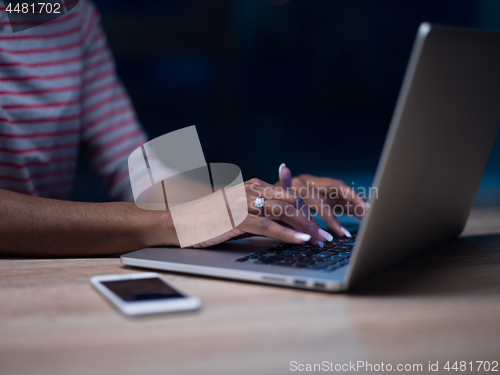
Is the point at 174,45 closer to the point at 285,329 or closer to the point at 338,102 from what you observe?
the point at 338,102

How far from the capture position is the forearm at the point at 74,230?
723 millimetres

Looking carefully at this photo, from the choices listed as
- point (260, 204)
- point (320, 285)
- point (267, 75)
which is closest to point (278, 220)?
point (260, 204)

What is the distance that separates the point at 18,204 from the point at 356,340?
597 mm

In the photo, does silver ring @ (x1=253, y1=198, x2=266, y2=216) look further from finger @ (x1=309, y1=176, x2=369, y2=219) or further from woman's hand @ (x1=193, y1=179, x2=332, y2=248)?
finger @ (x1=309, y1=176, x2=369, y2=219)

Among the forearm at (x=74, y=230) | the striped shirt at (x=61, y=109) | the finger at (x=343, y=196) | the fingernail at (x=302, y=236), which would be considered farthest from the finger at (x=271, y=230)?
the striped shirt at (x=61, y=109)

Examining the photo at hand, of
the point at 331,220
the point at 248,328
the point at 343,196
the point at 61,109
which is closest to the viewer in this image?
the point at 248,328

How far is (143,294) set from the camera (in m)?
0.47

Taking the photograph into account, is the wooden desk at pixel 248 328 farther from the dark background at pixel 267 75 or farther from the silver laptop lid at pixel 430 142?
the dark background at pixel 267 75

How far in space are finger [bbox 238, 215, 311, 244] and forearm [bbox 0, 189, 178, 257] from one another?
0.12 meters

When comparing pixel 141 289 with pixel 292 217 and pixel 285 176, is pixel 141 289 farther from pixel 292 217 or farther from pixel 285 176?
pixel 285 176

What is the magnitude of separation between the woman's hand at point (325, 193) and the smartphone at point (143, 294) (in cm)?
37

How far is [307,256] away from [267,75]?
12.1 ft

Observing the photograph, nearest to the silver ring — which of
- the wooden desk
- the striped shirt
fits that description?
the wooden desk

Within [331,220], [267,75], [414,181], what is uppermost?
[267,75]
